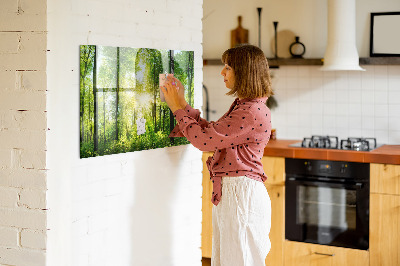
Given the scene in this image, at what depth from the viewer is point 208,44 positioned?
5367mm

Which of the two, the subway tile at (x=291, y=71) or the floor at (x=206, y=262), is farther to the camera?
the subway tile at (x=291, y=71)

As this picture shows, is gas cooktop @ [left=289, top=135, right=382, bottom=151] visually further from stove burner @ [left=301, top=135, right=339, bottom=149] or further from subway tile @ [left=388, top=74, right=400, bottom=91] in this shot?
subway tile @ [left=388, top=74, right=400, bottom=91]

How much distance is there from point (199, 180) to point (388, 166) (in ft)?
5.00

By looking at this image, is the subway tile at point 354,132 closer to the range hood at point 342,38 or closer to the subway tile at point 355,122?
the subway tile at point 355,122

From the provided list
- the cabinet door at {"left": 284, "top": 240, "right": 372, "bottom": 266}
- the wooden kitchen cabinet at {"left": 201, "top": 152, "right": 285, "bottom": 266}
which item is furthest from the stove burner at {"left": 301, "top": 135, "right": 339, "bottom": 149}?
the cabinet door at {"left": 284, "top": 240, "right": 372, "bottom": 266}

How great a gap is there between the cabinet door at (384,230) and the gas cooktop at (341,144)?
406mm

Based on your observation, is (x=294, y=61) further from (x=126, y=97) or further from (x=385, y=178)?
(x=126, y=97)

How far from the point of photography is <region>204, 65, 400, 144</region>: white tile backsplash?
4.73 metres

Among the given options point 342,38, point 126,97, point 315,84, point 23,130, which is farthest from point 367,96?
point 23,130

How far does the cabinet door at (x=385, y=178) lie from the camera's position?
159 inches

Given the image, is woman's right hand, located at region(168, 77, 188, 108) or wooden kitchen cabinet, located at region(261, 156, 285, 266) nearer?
woman's right hand, located at region(168, 77, 188, 108)

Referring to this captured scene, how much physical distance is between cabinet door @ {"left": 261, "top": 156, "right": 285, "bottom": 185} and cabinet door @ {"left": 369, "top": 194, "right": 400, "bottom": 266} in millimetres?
662

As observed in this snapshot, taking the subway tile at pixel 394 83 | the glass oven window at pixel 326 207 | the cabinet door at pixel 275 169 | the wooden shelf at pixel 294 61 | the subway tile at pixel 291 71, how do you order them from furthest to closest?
1. the subway tile at pixel 291 71
2. the wooden shelf at pixel 294 61
3. the subway tile at pixel 394 83
4. the cabinet door at pixel 275 169
5. the glass oven window at pixel 326 207

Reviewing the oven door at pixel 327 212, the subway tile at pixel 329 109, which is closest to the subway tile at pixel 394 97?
the subway tile at pixel 329 109
